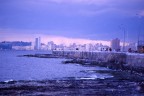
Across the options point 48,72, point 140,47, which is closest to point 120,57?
point 140,47

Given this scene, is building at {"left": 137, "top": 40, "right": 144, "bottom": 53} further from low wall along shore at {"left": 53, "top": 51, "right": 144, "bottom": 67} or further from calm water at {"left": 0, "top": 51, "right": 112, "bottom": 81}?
calm water at {"left": 0, "top": 51, "right": 112, "bottom": 81}

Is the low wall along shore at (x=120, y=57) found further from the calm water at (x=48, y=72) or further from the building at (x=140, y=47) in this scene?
the calm water at (x=48, y=72)

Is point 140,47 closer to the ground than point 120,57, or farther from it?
farther from it

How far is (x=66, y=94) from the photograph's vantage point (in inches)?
1051

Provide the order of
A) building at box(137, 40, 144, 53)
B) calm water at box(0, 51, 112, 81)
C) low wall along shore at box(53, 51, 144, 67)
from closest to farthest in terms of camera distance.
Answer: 1. calm water at box(0, 51, 112, 81)
2. low wall along shore at box(53, 51, 144, 67)
3. building at box(137, 40, 144, 53)

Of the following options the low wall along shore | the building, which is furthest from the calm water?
the building

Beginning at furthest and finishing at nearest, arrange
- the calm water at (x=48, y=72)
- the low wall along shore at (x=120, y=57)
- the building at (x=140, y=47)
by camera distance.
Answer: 1. the building at (x=140, y=47)
2. the low wall along shore at (x=120, y=57)
3. the calm water at (x=48, y=72)

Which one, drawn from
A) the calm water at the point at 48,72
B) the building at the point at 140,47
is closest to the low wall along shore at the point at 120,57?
the building at the point at 140,47

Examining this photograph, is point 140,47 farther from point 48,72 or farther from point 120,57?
point 48,72

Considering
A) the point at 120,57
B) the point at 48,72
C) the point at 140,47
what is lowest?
the point at 48,72

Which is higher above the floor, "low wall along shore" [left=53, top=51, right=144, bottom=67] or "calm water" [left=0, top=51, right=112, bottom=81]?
"low wall along shore" [left=53, top=51, right=144, bottom=67]

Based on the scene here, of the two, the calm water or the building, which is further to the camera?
the building

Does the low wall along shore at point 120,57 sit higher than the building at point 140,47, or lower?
lower

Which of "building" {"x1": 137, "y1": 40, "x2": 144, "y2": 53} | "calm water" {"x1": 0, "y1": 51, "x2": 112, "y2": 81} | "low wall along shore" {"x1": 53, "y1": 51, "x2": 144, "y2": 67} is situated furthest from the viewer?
"building" {"x1": 137, "y1": 40, "x2": 144, "y2": 53}
